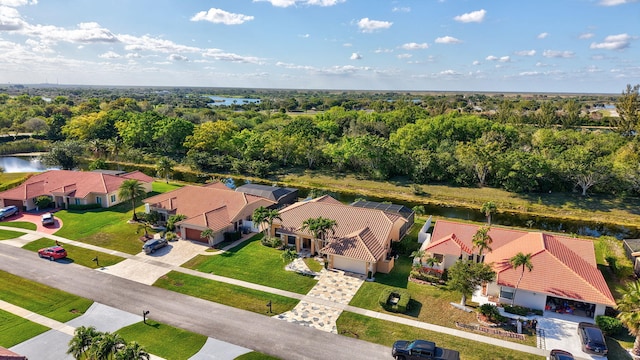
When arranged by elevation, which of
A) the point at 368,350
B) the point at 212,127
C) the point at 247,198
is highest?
the point at 212,127

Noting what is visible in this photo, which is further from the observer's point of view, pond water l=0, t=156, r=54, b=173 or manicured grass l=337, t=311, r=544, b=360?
pond water l=0, t=156, r=54, b=173

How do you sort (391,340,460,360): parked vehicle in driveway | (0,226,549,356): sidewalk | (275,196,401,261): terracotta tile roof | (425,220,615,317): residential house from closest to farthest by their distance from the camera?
(391,340,460,360): parked vehicle in driveway → (0,226,549,356): sidewalk → (425,220,615,317): residential house → (275,196,401,261): terracotta tile roof

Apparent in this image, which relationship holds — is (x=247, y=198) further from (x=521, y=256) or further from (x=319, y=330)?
(x=521, y=256)

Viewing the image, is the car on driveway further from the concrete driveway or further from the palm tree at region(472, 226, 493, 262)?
the concrete driveway

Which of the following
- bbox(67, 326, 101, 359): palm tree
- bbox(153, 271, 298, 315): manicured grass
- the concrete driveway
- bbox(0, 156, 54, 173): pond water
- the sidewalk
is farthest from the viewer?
bbox(0, 156, 54, 173): pond water

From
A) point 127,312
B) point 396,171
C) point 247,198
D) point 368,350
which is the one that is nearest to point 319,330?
point 368,350

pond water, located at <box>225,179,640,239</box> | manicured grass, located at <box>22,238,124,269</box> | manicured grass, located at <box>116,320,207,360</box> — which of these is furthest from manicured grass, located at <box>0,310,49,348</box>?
pond water, located at <box>225,179,640,239</box>

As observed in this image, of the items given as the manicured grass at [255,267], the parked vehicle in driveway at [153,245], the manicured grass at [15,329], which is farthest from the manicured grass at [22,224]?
the manicured grass at [255,267]
